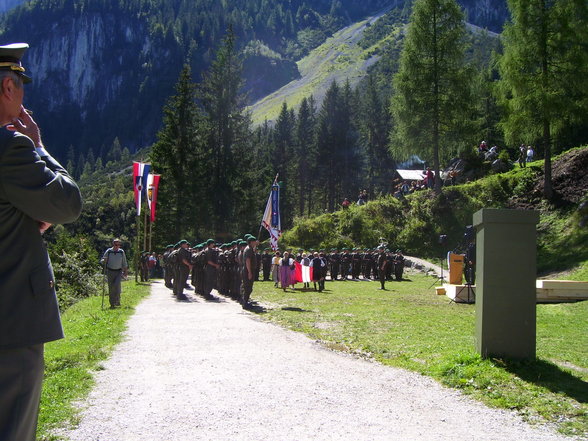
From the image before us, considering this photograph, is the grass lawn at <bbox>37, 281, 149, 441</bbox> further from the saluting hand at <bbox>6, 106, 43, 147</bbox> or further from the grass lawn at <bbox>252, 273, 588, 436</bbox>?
the grass lawn at <bbox>252, 273, 588, 436</bbox>

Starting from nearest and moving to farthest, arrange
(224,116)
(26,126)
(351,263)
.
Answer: (26,126), (351,263), (224,116)

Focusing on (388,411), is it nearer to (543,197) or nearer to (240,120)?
(543,197)

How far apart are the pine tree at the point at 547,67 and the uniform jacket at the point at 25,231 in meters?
29.6

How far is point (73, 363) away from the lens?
755 centimetres

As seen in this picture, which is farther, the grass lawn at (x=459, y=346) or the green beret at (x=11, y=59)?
the grass lawn at (x=459, y=346)

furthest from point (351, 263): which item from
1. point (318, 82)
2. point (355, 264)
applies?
point (318, 82)

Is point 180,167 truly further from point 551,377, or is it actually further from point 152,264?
point 551,377

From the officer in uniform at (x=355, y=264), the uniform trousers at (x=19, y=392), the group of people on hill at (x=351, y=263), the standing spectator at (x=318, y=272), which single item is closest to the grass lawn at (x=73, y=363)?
the uniform trousers at (x=19, y=392)

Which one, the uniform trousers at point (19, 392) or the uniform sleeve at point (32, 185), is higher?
the uniform sleeve at point (32, 185)

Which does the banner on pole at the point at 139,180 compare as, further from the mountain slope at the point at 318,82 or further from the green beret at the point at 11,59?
the mountain slope at the point at 318,82

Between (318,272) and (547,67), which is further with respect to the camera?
(547,67)

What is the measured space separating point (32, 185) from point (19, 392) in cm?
90

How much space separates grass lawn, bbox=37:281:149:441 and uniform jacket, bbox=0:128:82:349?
8.31 ft

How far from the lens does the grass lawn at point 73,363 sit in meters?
5.12
